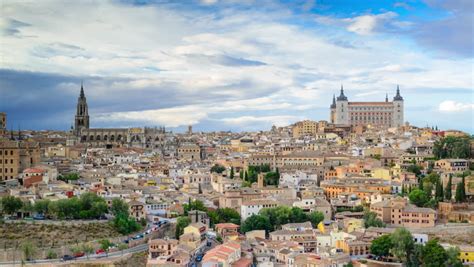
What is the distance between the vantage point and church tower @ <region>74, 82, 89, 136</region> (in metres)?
69.8

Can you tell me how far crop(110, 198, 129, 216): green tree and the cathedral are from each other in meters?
33.5

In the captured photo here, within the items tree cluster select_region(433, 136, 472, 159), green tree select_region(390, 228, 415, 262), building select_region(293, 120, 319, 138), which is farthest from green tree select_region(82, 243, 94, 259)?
building select_region(293, 120, 319, 138)

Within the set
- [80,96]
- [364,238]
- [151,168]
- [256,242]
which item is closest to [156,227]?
[256,242]

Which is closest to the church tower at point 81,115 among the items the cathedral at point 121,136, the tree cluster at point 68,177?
the cathedral at point 121,136

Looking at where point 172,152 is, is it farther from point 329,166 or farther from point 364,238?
point 364,238

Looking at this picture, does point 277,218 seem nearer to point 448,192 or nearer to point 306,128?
point 448,192

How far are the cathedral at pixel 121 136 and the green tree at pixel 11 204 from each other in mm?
34661

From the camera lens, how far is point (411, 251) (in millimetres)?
26078

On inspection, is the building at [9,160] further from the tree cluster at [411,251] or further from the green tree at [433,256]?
the green tree at [433,256]

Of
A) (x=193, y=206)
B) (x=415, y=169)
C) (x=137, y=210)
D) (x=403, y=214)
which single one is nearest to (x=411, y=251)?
(x=403, y=214)

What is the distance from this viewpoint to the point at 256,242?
27.6 m

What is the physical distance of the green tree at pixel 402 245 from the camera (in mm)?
25766

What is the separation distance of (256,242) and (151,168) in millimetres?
17910

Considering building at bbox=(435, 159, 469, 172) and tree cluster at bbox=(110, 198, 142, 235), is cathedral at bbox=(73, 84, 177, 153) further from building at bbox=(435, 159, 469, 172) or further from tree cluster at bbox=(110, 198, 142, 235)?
tree cluster at bbox=(110, 198, 142, 235)
